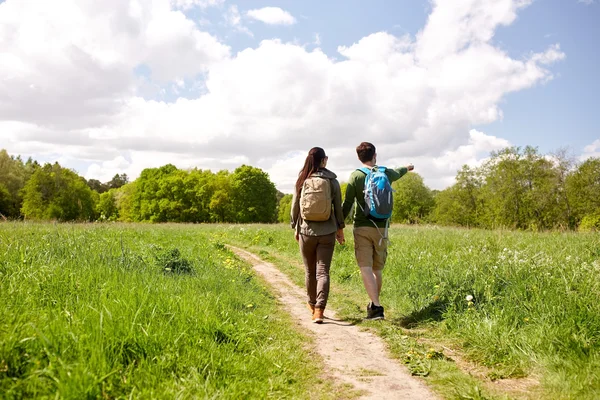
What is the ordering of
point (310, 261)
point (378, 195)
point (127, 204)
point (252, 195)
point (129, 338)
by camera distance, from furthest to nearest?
1. point (127, 204)
2. point (252, 195)
3. point (310, 261)
4. point (378, 195)
5. point (129, 338)

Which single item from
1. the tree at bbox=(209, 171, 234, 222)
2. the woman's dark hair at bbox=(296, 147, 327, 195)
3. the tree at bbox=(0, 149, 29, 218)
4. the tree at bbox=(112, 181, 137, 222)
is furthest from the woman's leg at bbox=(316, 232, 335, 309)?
the tree at bbox=(112, 181, 137, 222)

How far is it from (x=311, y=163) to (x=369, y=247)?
1623 mm

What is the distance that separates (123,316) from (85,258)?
8.52 feet

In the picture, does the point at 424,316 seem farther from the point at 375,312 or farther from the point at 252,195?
the point at 252,195

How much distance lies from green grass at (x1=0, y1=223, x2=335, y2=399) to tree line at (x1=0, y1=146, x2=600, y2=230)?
29843mm

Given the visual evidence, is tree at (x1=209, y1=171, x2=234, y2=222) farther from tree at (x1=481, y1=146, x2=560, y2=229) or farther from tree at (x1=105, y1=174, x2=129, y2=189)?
tree at (x1=105, y1=174, x2=129, y2=189)

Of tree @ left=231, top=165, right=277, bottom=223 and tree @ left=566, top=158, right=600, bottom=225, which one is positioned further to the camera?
tree @ left=231, top=165, right=277, bottom=223

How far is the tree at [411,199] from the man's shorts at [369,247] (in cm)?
6580

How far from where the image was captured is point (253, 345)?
167 inches

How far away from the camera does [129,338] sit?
3371 millimetres

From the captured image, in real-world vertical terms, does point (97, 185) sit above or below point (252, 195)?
above

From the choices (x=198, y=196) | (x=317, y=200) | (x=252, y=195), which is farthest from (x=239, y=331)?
(x=198, y=196)

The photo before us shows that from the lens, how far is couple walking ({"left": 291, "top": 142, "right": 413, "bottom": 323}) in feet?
18.7

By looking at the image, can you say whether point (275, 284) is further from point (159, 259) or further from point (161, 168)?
point (161, 168)
